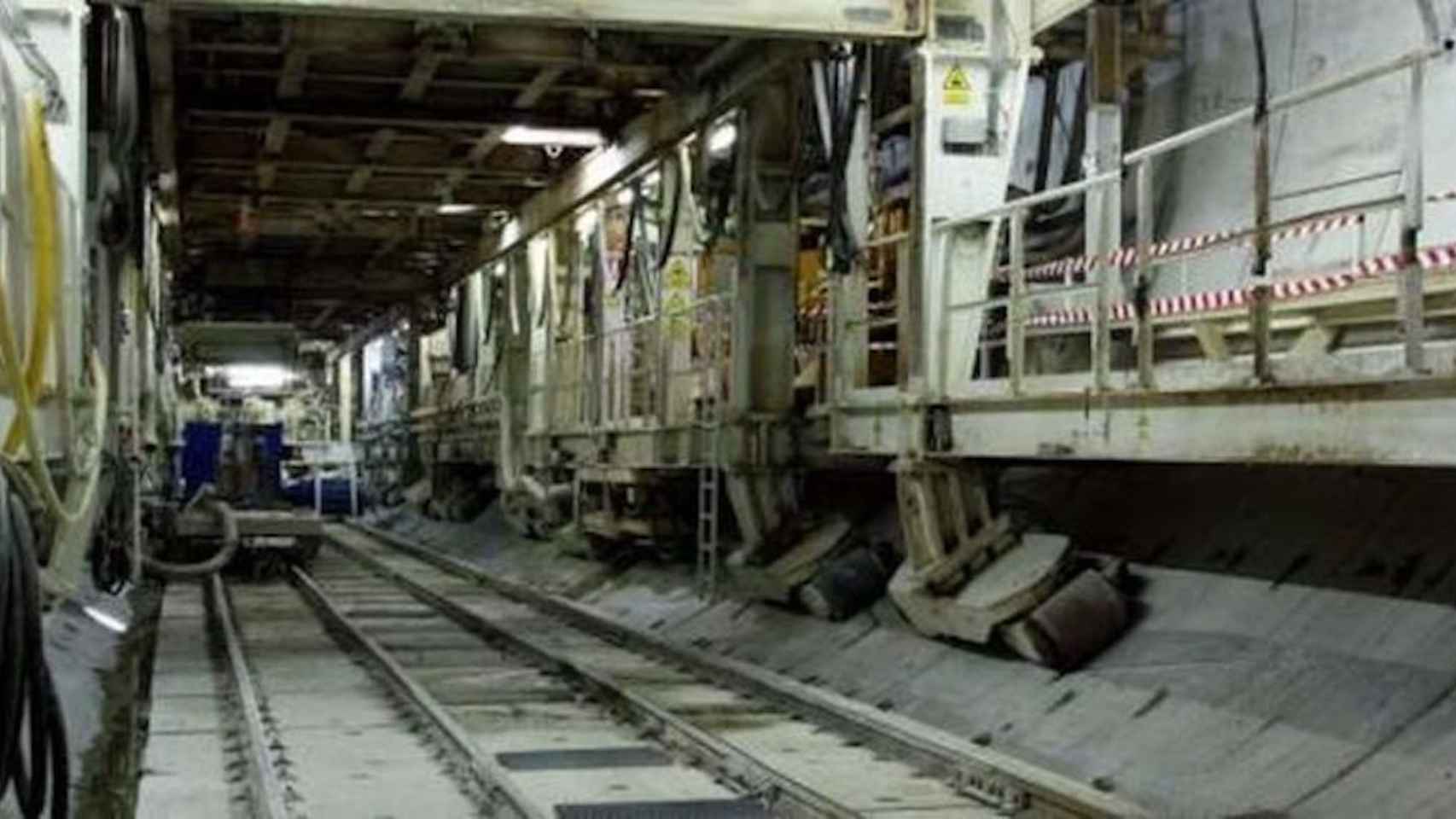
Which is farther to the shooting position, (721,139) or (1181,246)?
(721,139)

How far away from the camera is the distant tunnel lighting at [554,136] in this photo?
18734 millimetres

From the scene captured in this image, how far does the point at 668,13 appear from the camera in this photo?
36.1 ft

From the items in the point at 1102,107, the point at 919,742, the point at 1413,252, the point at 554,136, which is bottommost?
the point at 919,742

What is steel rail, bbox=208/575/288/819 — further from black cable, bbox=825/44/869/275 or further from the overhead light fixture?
the overhead light fixture

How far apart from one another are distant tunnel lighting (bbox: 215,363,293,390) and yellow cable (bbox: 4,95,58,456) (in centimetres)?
2347

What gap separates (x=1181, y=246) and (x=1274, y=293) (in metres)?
1.95

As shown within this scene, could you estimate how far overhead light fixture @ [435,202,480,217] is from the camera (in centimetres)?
2452

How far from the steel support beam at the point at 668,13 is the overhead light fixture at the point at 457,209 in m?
13.3

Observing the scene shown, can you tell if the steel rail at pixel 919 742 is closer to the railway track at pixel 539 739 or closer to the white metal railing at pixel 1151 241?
the railway track at pixel 539 739

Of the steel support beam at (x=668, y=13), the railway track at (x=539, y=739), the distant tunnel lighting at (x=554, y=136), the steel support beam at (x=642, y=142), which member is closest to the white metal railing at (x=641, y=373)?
the steel support beam at (x=642, y=142)

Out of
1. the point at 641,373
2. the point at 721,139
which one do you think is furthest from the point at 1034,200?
the point at 641,373

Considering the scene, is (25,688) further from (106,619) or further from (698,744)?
(106,619)

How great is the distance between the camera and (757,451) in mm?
13922

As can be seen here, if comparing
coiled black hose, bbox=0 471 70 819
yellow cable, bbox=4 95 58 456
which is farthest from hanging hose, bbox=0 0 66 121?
coiled black hose, bbox=0 471 70 819
